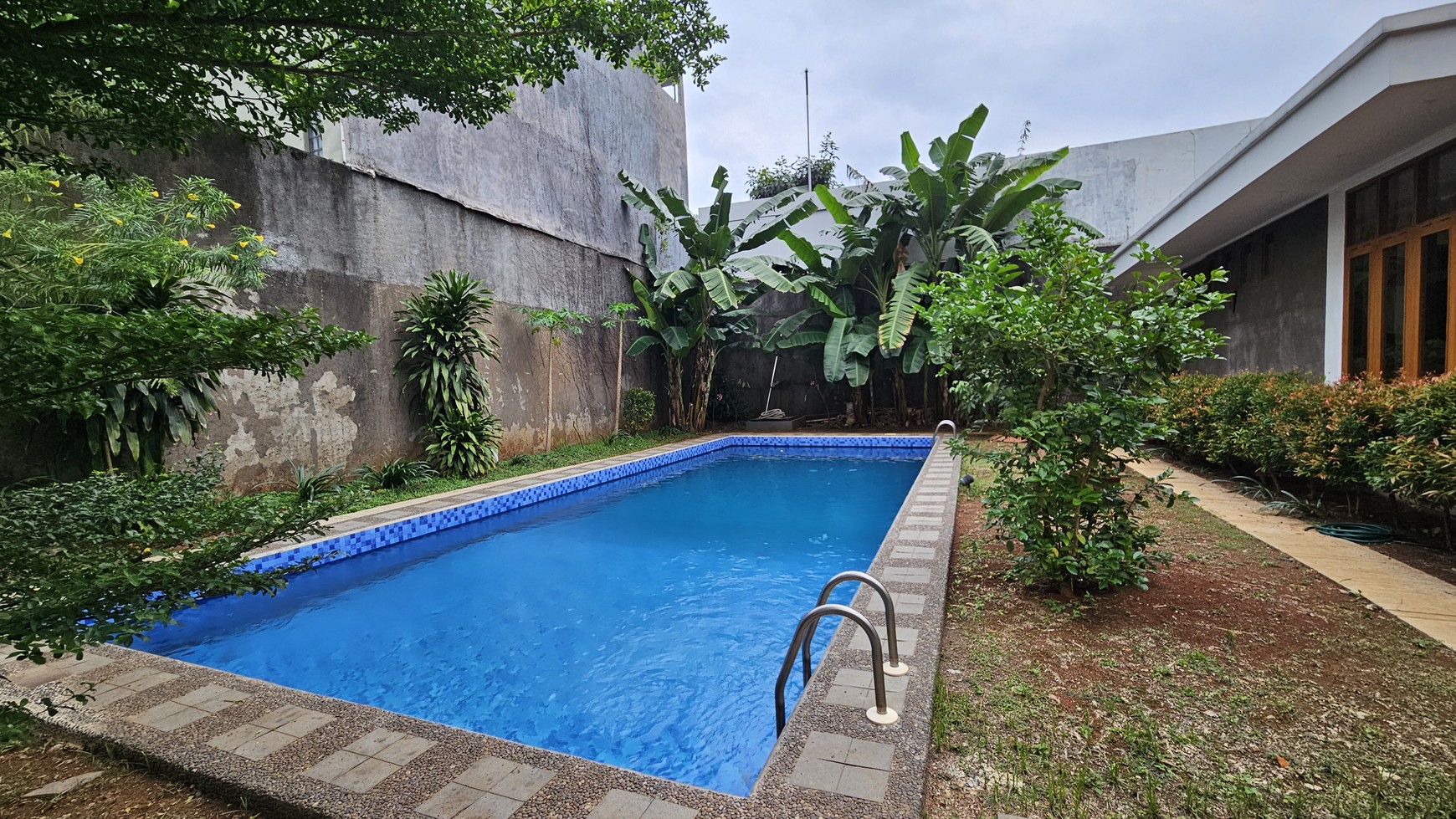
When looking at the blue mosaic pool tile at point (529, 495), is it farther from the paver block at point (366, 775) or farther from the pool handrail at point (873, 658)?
the pool handrail at point (873, 658)

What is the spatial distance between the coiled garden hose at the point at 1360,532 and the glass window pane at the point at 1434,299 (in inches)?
60.5

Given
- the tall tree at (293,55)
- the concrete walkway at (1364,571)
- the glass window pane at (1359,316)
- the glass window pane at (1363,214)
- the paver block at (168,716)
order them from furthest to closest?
the glass window pane at (1359,316) → the glass window pane at (1363,214) → the concrete walkway at (1364,571) → the paver block at (168,716) → the tall tree at (293,55)

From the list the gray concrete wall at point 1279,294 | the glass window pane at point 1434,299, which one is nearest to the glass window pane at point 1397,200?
the glass window pane at point 1434,299

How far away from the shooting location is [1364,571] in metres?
3.48

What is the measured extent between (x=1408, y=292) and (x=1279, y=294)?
2115 millimetres

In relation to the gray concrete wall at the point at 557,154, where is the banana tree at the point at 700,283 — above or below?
below

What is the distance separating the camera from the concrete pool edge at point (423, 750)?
1736mm

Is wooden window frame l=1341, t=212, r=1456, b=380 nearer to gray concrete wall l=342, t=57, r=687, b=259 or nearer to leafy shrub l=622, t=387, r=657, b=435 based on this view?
gray concrete wall l=342, t=57, r=687, b=259

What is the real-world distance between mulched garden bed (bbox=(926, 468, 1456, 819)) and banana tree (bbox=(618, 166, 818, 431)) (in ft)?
26.5

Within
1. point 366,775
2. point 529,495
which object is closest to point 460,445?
point 529,495

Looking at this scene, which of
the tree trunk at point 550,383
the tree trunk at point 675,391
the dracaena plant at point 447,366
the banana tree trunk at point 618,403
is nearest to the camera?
the dracaena plant at point 447,366

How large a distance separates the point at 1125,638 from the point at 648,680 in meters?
2.29

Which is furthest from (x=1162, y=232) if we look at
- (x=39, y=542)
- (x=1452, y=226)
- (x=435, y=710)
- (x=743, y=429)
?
(x=39, y=542)

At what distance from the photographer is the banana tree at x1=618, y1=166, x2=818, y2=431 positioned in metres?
11.0
